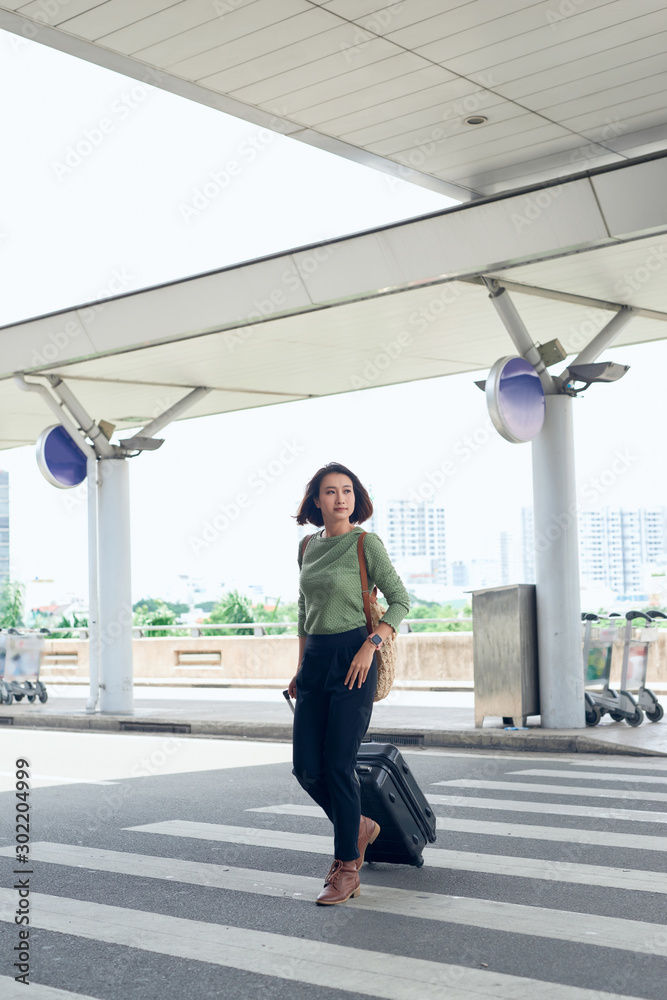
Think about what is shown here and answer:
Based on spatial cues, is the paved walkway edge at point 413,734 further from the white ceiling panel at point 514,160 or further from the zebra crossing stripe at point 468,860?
the white ceiling panel at point 514,160

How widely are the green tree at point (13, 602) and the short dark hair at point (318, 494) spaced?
28880 millimetres

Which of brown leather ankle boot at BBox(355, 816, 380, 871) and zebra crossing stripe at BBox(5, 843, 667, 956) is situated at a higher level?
brown leather ankle boot at BBox(355, 816, 380, 871)

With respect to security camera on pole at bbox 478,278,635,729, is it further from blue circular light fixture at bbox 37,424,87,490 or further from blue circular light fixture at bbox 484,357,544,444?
blue circular light fixture at bbox 37,424,87,490

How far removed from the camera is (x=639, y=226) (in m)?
9.43

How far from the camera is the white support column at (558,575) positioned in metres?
12.0

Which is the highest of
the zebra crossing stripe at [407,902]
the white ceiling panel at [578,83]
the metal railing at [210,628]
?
the white ceiling panel at [578,83]

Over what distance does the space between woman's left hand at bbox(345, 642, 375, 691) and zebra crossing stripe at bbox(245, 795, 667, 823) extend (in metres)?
2.78

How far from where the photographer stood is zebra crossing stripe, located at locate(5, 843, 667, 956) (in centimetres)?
480

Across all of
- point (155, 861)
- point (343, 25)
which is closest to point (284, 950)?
point (155, 861)

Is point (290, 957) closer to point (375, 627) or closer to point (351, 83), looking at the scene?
point (375, 627)

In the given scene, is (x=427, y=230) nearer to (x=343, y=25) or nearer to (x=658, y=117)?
(x=658, y=117)

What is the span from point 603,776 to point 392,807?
400cm

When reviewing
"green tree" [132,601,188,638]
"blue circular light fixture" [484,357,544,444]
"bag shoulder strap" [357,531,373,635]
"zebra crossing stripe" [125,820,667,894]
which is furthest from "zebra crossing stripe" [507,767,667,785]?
"green tree" [132,601,188,638]

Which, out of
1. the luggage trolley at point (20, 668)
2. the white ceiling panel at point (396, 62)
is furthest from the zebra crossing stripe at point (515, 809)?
the luggage trolley at point (20, 668)
